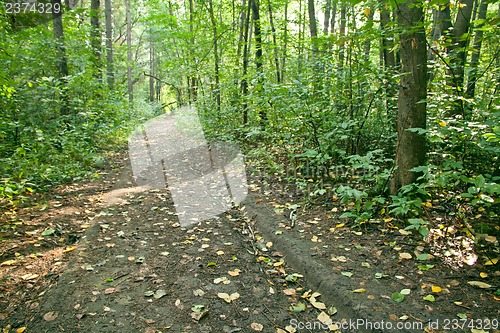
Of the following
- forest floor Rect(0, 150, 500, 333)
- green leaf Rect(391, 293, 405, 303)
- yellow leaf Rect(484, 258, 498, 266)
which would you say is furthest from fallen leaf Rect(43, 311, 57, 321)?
yellow leaf Rect(484, 258, 498, 266)

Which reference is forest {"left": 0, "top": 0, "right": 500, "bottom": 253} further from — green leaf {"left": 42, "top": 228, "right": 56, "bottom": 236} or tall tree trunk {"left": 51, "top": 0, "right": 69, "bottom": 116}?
green leaf {"left": 42, "top": 228, "right": 56, "bottom": 236}

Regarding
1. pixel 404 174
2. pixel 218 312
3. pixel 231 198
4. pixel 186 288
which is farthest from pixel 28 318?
pixel 404 174

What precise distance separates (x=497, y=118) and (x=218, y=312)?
3586 mm

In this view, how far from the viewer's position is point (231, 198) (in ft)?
19.1

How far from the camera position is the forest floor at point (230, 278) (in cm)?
267

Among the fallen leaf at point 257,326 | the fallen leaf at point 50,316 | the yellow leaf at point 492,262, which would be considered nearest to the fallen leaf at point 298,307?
the fallen leaf at point 257,326

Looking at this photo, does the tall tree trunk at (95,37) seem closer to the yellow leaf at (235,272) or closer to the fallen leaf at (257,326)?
the yellow leaf at (235,272)

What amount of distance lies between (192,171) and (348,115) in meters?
4.10

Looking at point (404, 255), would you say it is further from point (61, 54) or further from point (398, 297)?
point (61, 54)

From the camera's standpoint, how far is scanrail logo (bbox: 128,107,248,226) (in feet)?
18.5

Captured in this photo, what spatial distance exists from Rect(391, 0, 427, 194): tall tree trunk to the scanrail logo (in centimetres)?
279

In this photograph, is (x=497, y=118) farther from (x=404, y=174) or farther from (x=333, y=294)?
(x=333, y=294)

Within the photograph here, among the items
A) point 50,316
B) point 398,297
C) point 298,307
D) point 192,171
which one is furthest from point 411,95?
point 192,171

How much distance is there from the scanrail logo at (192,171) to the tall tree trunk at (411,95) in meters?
2.79
